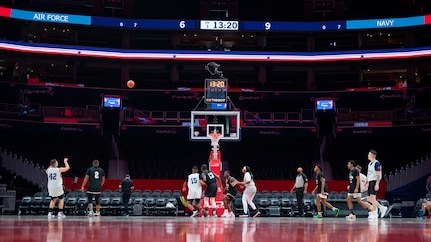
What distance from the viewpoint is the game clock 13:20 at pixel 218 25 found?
141 feet

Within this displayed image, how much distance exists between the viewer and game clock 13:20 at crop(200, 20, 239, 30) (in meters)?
43.1

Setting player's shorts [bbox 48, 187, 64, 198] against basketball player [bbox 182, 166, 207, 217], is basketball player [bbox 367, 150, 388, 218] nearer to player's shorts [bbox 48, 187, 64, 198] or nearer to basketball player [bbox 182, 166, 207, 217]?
basketball player [bbox 182, 166, 207, 217]

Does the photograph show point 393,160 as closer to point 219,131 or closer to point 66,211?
point 219,131

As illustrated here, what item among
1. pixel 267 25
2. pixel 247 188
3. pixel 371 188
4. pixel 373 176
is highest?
pixel 267 25

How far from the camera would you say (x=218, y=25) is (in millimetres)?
43156

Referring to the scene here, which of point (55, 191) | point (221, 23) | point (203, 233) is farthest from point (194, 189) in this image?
point (221, 23)

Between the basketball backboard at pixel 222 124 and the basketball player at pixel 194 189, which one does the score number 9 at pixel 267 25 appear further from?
the basketball player at pixel 194 189

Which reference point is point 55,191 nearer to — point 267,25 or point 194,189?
point 194,189

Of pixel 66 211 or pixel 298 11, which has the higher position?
pixel 298 11

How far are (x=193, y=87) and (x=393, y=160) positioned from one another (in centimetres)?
1577

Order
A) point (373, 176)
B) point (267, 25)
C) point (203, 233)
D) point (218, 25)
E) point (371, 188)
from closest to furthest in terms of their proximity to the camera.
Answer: point (203, 233) < point (373, 176) < point (371, 188) < point (218, 25) < point (267, 25)

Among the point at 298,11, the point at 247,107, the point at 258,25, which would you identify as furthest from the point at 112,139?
the point at 298,11

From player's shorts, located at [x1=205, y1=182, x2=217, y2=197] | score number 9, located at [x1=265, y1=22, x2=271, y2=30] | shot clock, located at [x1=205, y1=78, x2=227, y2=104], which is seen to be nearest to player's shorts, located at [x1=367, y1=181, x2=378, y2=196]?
player's shorts, located at [x1=205, y1=182, x2=217, y2=197]

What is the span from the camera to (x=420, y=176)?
117ft
